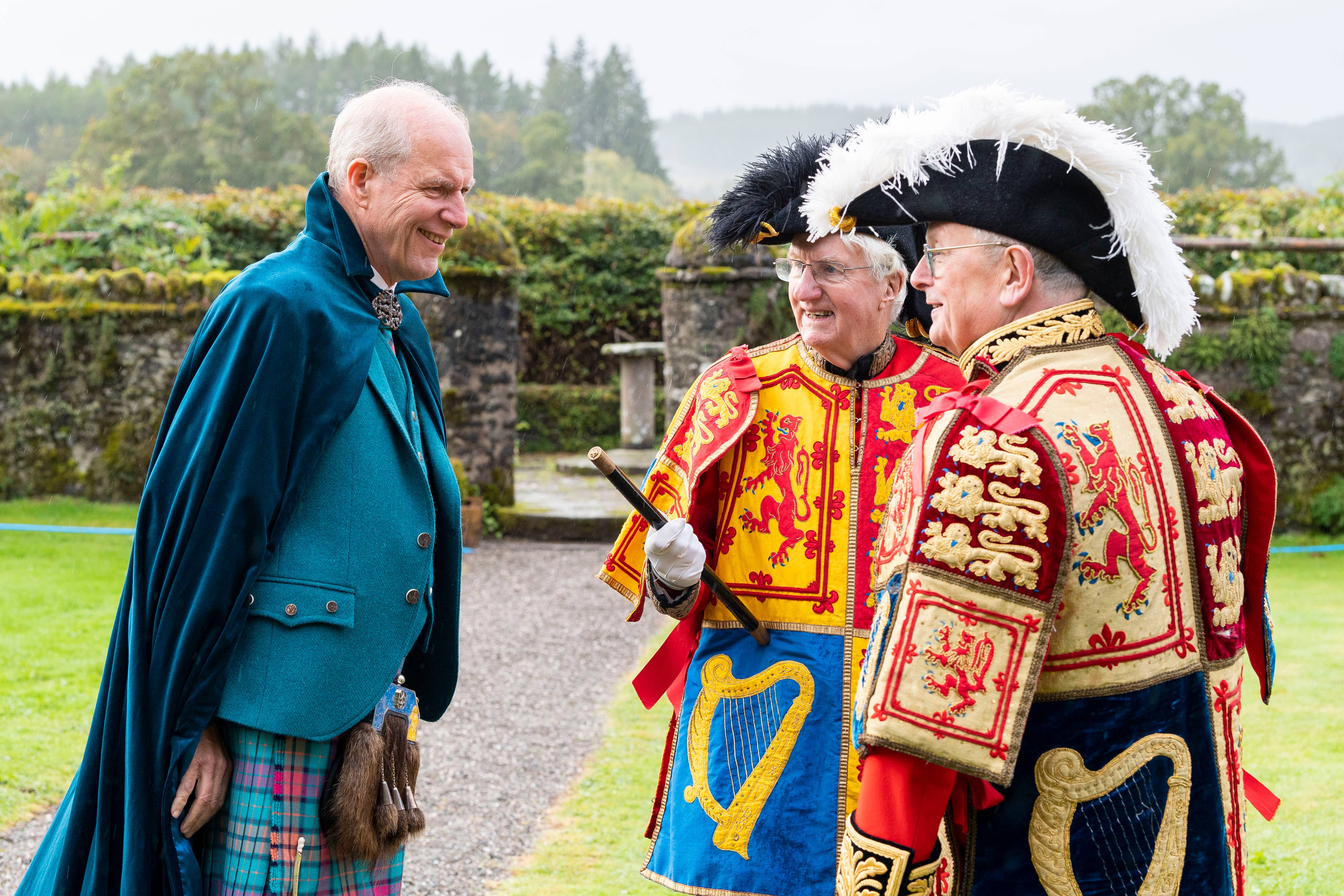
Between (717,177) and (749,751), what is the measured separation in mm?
171174

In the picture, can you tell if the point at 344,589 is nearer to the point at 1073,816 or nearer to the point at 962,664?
the point at 962,664

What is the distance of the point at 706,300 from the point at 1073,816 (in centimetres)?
836

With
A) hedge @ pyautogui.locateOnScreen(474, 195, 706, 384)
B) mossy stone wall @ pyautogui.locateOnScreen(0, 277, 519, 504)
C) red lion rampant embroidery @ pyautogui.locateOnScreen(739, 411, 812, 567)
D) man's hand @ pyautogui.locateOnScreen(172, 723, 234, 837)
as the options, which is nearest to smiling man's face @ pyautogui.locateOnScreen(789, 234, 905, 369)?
red lion rampant embroidery @ pyautogui.locateOnScreen(739, 411, 812, 567)

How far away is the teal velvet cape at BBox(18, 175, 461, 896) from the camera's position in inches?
74.7

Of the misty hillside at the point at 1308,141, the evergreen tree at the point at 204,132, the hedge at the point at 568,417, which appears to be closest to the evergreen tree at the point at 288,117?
the evergreen tree at the point at 204,132

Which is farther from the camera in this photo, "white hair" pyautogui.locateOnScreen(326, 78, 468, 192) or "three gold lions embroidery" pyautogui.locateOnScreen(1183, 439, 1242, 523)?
"white hair" pyautogui.locateOnScreen(326, 78, 468, 192)

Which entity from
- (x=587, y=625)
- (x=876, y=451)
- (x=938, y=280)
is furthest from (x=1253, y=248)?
(x=938, y=280)

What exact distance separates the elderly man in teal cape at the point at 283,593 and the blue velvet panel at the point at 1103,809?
1132 mm

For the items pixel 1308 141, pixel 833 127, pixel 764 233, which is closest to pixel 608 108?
pixel 764 233

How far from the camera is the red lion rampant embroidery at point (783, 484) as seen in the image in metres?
2.51

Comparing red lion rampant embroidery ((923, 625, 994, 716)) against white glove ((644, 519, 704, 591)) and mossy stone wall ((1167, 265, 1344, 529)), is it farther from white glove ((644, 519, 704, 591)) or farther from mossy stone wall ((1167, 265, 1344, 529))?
mossy stone wall ((1167, 265, 1344, 529))

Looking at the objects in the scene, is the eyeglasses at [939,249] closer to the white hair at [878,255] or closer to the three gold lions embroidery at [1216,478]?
the three gold lions embroidery at [1216,478]

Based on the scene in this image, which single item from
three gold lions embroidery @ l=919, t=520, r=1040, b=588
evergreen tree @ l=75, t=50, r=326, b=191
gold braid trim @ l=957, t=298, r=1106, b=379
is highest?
evergreen tree @ l=75, t=50, r=326, b=191

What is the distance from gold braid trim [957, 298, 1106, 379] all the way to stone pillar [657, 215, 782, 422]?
25.7ft
